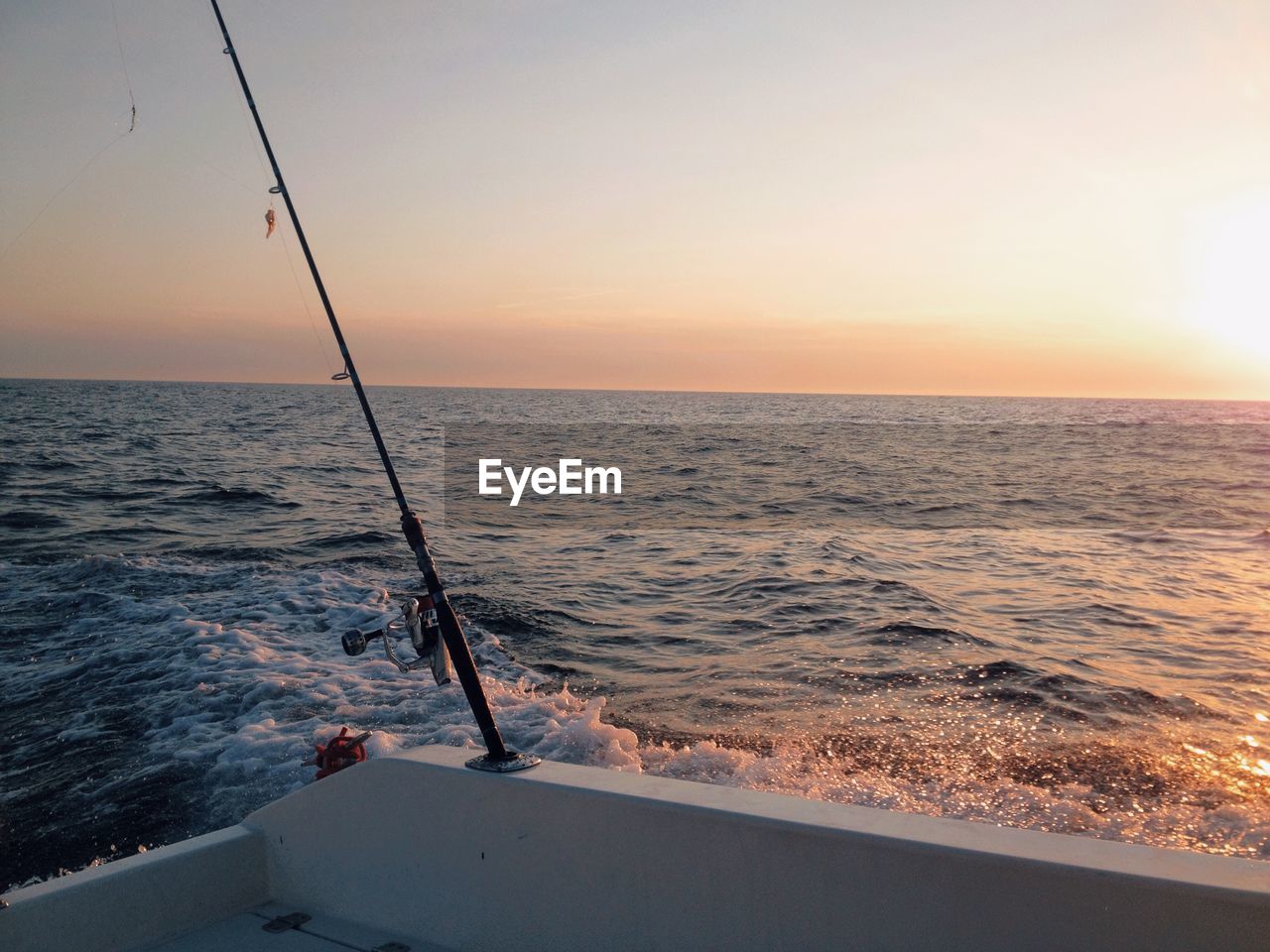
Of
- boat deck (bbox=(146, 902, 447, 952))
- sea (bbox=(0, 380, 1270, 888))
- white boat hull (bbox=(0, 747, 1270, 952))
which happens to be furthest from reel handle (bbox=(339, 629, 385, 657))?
boat deck (bbox=(146, 902, 447, 952))

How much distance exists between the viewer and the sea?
4547 millimetres

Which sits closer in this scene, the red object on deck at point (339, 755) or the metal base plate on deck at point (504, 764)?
the metal base plate on deck at point (504, 764)

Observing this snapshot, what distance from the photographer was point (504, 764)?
251 centimetres

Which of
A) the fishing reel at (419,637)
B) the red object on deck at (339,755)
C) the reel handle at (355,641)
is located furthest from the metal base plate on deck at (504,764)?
the red object on deck at (339,755)

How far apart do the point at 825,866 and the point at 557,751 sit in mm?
3259

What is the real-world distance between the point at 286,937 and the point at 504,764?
0.84 metres

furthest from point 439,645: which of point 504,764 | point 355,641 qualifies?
point 504,764

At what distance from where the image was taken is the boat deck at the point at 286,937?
8.21 ft

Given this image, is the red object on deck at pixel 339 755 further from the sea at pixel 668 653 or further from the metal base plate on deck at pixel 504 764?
Answer: the metal base plate on deck at pixel 504 764

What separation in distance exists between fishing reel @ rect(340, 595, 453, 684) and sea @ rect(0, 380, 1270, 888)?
46 cm

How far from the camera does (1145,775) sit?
4648 mm

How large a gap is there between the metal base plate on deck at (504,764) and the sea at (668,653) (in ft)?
1.27

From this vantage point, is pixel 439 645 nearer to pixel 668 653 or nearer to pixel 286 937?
pixel 286 937

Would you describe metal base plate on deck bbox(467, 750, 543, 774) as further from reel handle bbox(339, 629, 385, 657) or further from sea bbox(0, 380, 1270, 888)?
reel handle bbox(339, 629, 385, 657)
